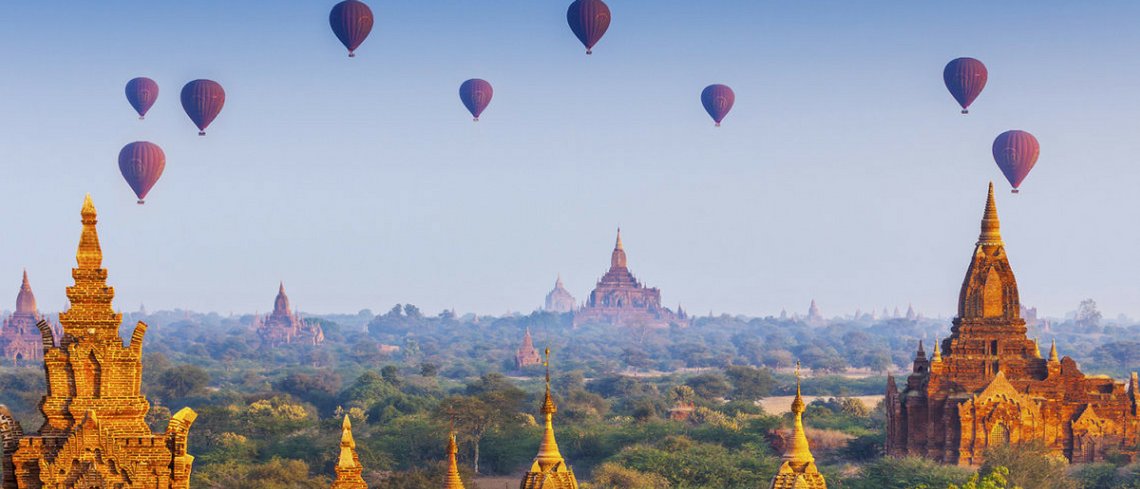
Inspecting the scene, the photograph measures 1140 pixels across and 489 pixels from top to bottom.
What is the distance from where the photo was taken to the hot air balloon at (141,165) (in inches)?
4481

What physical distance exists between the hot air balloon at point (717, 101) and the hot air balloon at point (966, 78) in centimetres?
2977

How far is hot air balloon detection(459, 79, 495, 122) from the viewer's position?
443 feet

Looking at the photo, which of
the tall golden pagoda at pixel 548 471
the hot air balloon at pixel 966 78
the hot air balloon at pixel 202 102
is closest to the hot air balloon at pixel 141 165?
the hot air balloon at pixel 202 102

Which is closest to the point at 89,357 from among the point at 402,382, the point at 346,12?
the point at 346,12

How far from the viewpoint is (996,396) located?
7669 centimetres

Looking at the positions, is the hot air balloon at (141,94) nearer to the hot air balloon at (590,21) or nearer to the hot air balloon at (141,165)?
the hot air balloon at (141,165)

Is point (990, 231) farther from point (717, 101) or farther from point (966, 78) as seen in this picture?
point (717, 101)

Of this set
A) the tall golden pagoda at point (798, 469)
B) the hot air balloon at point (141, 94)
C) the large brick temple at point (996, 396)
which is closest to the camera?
the tall golden pagoda at point (798, 469)

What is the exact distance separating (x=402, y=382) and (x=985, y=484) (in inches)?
4128

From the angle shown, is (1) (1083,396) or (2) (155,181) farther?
(2) (155,181)

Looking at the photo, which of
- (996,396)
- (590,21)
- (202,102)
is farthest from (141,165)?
(996,396)

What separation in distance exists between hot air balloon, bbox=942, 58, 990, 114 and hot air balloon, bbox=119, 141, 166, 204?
1767 inches

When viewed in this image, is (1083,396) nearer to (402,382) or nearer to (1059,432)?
(1059,432)

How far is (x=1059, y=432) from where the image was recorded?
3031 inches
